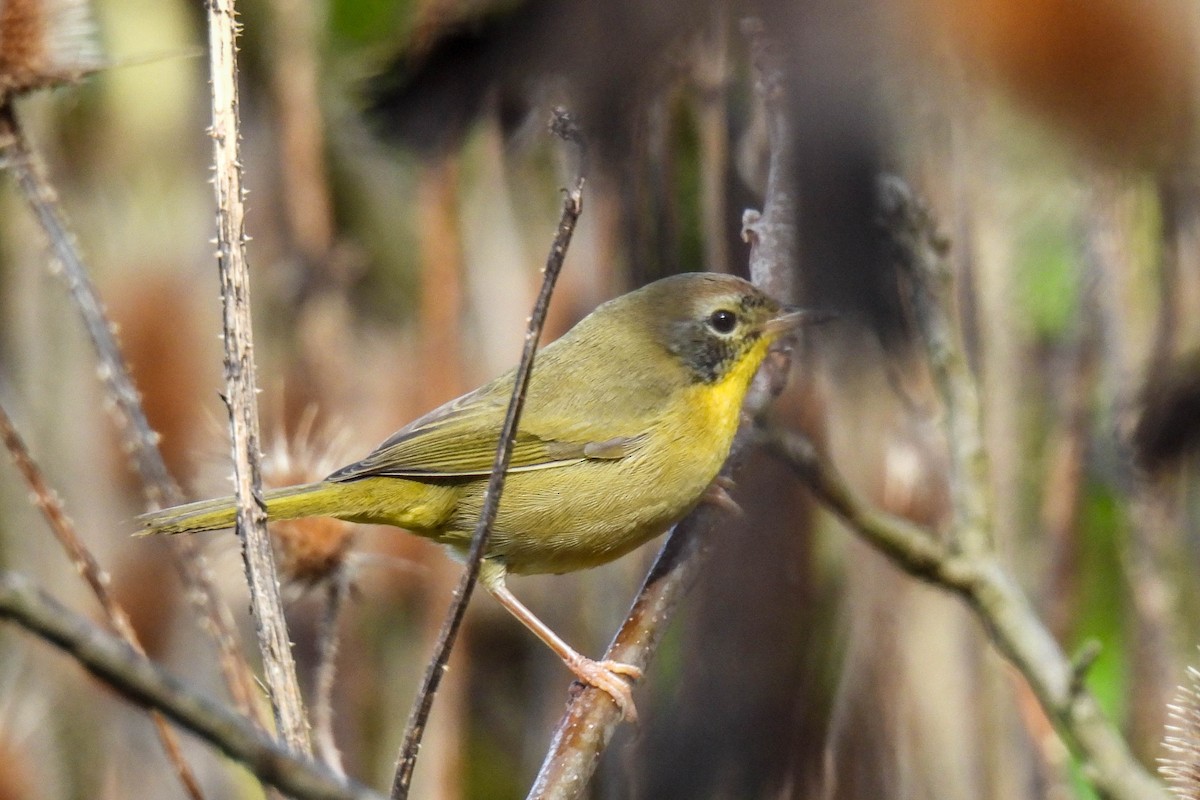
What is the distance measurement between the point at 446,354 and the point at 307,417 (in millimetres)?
462

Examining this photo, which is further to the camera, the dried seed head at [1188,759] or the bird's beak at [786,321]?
the bird's beak at [786,321]

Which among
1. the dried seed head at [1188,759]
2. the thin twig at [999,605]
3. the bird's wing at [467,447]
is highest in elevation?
the bird's wing at [467,447]

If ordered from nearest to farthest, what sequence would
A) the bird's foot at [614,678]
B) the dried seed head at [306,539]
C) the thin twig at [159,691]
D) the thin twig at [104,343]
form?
1. the thin twig at [159,691]
2. the thin twig at [104,343]
3. the bird's foot at [614,678]
4. the dried seed head at [306,539]

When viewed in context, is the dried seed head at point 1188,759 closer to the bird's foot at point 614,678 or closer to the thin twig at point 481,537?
the bird's foot at point 614,678

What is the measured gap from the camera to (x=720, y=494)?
8.90ft

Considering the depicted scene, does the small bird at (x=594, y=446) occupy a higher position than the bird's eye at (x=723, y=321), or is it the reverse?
the bird's eye at (x=723, y=321)

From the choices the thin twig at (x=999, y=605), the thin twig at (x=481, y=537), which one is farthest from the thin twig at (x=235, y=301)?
the thin twig at (x=999, y=605)

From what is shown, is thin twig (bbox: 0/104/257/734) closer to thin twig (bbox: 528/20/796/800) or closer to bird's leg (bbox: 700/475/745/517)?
thin twig (bbox: 528/20/796/800)

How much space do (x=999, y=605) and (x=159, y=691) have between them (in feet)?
5.40

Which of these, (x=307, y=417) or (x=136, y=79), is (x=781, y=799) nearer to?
(x=307, y=417)

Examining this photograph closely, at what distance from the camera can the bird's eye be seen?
2.73 m

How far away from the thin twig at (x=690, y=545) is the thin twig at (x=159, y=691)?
75cm

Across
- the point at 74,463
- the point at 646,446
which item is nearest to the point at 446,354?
the point at 646,446

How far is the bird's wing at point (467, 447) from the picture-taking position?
266 centimetres
